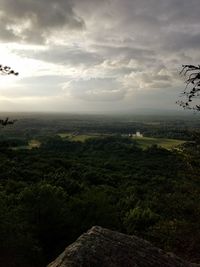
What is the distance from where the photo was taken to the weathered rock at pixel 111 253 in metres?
8.14

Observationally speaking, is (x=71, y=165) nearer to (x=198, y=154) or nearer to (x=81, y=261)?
(x=198, y=154)

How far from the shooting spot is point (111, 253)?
8.56 m

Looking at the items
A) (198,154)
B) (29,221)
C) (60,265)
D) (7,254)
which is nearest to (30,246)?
(7,254)

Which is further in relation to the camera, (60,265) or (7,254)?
(7,254)

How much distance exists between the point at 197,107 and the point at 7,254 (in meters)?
12.0

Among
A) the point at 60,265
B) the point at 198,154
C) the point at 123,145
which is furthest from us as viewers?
the point at 123,145

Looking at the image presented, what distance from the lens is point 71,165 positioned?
71500 mm

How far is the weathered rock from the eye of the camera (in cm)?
814

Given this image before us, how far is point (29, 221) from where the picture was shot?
22516 mm

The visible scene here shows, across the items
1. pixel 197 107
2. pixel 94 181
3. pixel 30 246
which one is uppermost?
pixel 197 107

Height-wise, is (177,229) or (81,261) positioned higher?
(81,261)

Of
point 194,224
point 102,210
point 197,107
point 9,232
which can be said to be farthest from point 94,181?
point 197,107

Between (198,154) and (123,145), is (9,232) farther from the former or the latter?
(123,145)

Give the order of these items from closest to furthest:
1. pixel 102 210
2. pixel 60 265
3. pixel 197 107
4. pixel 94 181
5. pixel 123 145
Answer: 1. pixel 60 265
2. pixel 197 107
3. pixel 102 210
4. pixel 94 181
5. pixel 123 145
